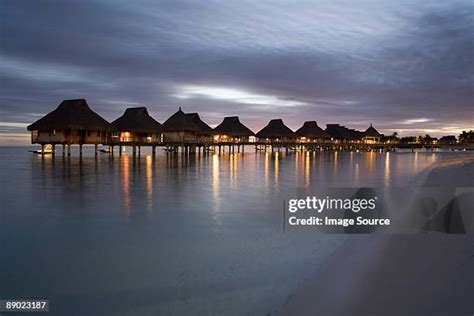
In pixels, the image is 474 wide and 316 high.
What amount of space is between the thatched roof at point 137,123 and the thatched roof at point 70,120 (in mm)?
4711

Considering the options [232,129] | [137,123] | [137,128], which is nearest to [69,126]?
[137,128]

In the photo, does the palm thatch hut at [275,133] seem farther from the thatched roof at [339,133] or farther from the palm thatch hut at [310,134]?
the thatched roof at [339,133]

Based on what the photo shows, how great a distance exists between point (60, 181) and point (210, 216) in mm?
10912

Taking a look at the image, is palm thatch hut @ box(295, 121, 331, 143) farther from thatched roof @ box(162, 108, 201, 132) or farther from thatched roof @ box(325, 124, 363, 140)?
thatched roof @ box(162, 108, 201, 132)

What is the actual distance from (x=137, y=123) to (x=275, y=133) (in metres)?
28.2

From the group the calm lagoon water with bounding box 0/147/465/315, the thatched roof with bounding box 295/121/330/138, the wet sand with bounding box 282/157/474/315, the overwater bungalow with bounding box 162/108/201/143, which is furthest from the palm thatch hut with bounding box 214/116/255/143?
the wet sand with bounding box 282/157/474/315

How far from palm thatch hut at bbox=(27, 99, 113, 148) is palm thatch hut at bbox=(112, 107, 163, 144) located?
4550 mm

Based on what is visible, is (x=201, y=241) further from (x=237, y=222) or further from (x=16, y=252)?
(x=16, y=252)

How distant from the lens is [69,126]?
1280 inches

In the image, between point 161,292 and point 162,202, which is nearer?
point 161,292

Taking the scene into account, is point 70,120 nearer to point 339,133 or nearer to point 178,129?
point 178,129

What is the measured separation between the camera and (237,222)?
30.1ft

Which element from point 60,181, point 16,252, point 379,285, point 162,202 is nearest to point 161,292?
point 379,285

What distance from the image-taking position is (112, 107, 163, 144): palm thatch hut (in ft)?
133
